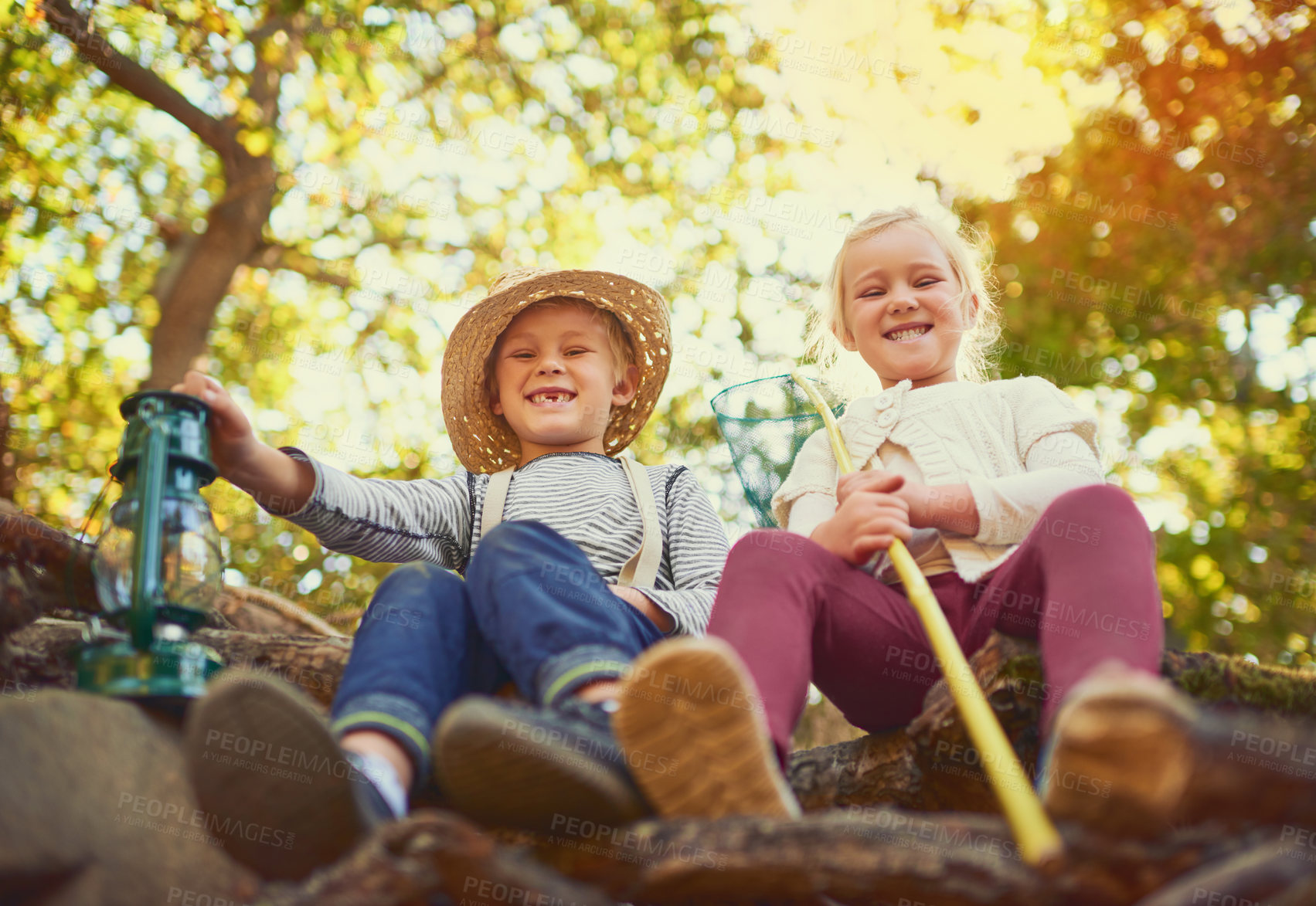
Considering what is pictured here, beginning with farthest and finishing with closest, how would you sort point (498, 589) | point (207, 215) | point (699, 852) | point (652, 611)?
point (207, 215), point (652, 611), point (498, 589), point (699, 852)

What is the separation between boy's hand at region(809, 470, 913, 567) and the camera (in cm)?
208

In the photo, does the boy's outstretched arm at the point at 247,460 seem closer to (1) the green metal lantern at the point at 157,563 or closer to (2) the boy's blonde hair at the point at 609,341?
(1) the green metal lantern at the point at 157,563

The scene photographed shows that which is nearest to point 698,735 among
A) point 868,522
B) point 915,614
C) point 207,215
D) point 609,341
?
point 868,522

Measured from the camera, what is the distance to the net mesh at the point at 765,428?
9.53 feet

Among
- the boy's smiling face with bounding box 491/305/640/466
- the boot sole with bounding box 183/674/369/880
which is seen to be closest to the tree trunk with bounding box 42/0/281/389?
the boy's smiling face with bounding box 491/305/640/466

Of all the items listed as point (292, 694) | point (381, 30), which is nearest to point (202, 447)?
point (292, 694)

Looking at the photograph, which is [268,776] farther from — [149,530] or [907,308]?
[907,308]

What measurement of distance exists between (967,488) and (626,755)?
1130mm

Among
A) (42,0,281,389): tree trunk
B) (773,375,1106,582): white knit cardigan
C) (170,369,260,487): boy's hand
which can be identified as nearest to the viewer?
(170,369,260,487): boy's hand

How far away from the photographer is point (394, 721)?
64.7 inches

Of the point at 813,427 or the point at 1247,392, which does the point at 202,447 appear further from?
the point at 1247,392

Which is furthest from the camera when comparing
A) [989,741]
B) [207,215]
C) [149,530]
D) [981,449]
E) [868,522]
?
[207,215]

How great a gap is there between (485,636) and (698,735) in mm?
745

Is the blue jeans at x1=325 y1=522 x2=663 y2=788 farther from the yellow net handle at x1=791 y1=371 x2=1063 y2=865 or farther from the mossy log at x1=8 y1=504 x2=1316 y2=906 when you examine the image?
the yellow net handle at x1=791 y1=371 x2=1063 y2=865
